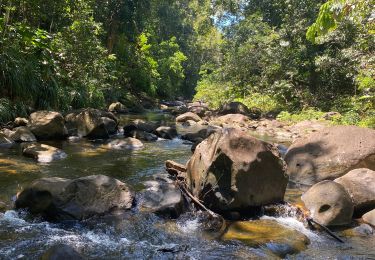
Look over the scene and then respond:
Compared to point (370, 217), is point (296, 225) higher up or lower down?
lower down

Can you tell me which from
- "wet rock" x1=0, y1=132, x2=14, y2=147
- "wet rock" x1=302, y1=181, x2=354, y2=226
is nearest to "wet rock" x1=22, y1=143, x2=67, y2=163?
"wet rock" x1=0, y1=132, x2=14, y2=147

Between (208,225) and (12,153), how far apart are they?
5984 millimetres

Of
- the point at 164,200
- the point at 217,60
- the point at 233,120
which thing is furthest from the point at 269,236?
the point at 217,60

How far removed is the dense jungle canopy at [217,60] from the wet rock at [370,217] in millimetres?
4810

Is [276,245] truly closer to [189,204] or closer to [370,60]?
[189,204]

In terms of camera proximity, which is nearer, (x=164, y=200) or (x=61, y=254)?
(x=61, y=254)

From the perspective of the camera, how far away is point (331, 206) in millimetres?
6555

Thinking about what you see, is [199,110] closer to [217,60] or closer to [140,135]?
[217,60]

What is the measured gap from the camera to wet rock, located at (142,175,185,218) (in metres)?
6.47

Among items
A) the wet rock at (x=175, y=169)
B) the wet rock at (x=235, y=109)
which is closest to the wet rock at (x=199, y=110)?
the wet rock at (x=235, y=109)

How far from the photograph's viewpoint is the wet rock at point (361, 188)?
695 centimetres

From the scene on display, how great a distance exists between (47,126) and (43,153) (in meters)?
2.30

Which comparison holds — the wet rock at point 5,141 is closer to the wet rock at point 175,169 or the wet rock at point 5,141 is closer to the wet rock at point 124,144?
the wet rock at point 124,144

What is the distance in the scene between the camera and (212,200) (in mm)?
6609
